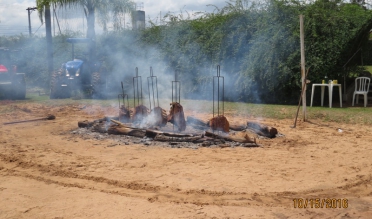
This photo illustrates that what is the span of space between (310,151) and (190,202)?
3309mm

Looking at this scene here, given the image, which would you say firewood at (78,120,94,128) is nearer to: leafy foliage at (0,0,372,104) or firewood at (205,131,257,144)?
firewood at (205,131,257,144)

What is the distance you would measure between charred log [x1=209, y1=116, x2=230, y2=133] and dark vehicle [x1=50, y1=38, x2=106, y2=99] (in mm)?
8929

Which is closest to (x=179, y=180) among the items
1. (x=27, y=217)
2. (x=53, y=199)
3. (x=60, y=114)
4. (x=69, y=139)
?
(x=53, y=199)

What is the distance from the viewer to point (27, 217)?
421 centimetres

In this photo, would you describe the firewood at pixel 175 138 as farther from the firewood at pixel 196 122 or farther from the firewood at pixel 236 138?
the firewood at pixel 196 122

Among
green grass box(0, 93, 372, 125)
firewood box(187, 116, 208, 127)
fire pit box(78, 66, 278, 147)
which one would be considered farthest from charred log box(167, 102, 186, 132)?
green grass box(0, 93, 372, 125)

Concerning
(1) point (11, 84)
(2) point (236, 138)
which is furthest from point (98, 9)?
(2) point (236, 138)

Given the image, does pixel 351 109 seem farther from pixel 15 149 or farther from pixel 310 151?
pixel 15 149

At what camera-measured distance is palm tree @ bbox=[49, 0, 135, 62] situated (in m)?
17.6
